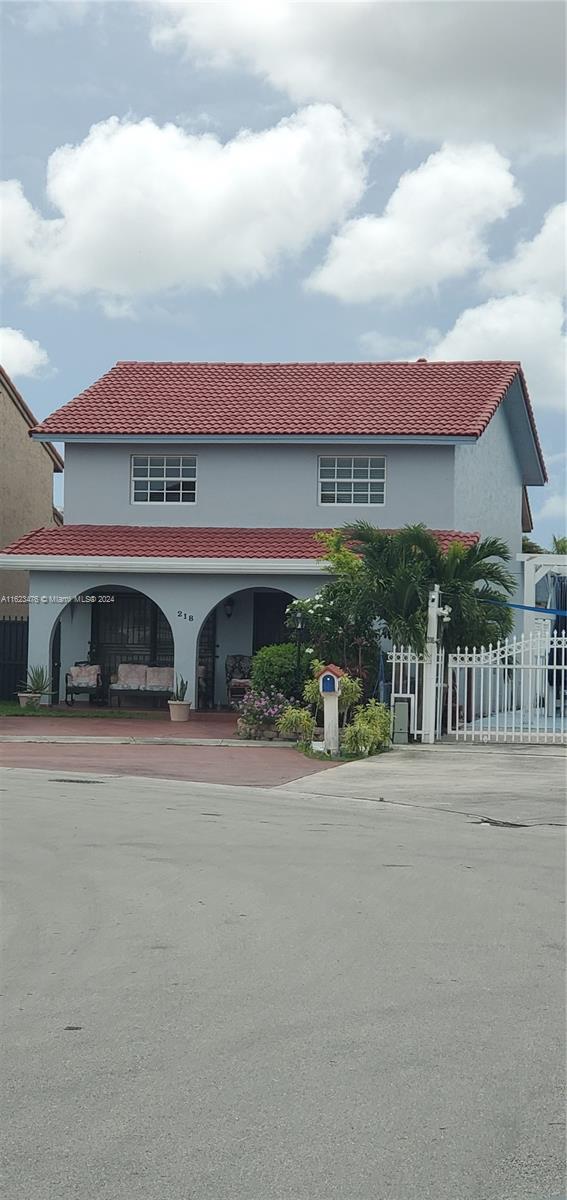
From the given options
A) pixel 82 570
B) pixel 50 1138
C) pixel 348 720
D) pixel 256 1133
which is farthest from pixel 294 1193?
pixel 82 570

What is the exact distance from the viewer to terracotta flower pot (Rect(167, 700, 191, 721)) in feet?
82.2

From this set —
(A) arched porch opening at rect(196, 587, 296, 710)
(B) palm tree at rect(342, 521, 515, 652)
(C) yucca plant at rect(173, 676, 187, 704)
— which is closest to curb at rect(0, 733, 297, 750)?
(B) palm tree at rect(342, 521, 515, 652)

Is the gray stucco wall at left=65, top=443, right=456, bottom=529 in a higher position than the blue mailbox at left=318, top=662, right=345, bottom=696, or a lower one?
higher

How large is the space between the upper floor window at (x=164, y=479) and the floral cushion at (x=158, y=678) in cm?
394

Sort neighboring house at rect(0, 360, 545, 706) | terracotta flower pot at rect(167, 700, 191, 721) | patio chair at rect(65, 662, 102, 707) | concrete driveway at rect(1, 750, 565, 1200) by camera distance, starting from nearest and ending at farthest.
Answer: concrete driveway at rect(1, 750, 565, 1200)
terracotta flower pot at rect(167, 700, 191, 721)
neighboring house at rect(0, 360, 545, 706)
patio chair at rect(65, 662, 102, 707)

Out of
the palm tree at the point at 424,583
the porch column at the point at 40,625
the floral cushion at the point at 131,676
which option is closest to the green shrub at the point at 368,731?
the palm tree at the point at 424,583

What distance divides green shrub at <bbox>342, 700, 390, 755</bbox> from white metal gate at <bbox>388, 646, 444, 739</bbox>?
43cm

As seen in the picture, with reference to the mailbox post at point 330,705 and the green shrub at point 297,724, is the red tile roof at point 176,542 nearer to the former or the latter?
the green shrub at point 297,724

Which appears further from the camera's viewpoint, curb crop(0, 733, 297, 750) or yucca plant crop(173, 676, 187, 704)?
yucca plant crop(173, 676, 187, 704)

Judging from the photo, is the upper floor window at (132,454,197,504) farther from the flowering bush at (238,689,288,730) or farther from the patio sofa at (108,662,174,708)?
the flowering bush at (238,689,288,730)

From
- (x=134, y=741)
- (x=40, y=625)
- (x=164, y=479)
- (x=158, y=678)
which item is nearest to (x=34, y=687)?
(x=40, y=625)

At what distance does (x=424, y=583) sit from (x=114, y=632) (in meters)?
9.47

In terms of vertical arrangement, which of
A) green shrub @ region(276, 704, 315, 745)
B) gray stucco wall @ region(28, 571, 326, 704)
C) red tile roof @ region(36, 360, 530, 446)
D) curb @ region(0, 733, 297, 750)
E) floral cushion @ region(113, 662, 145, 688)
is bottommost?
curb @ region(0, 733, 297, 750)

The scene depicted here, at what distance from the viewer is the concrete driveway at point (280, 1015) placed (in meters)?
4.48
